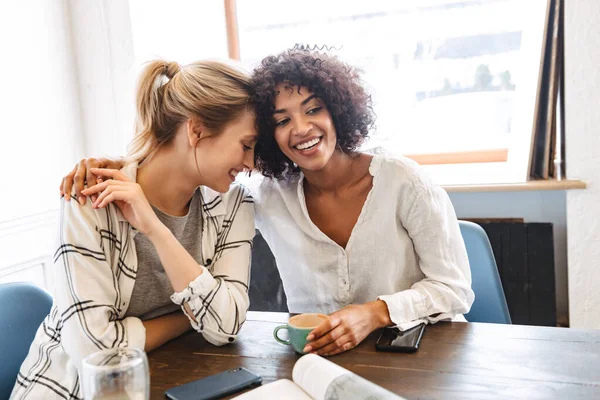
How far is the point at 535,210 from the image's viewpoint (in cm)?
251

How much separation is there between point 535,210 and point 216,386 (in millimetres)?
1889

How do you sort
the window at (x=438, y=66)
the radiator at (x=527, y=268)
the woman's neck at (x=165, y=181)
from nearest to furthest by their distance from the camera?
the woman's neck at (x=165, y=181)
the radiator at (x=527, y=268)
the window at (x=438, y=66)

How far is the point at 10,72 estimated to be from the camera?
96.3 inches

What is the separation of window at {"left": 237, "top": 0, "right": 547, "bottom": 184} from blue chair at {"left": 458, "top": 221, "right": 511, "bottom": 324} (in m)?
0.95

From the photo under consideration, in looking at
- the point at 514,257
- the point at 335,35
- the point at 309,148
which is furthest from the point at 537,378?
the point at 335,35

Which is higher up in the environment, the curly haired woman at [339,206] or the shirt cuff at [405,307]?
the curly haired woman at [339,206]

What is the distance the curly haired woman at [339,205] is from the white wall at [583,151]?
103 cm

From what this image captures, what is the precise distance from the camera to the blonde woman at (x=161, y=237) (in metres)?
1.20

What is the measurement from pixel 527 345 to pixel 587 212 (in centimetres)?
137

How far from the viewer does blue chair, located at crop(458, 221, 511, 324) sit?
1705mm

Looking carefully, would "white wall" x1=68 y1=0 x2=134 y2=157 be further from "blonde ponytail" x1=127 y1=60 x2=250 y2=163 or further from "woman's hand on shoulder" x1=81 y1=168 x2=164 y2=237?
"woman's hand on shoulder" x1=81 y1=168 x2=164 y2=237

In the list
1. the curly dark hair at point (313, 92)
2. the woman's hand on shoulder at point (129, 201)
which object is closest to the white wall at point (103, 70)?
the curly dark hair at point (313, 92)

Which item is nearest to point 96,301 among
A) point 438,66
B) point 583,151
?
point 583,151

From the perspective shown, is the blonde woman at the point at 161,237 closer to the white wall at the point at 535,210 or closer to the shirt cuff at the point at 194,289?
the shirt cuff at the point at 194,289
